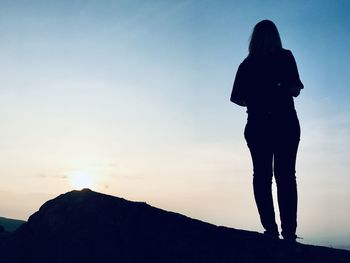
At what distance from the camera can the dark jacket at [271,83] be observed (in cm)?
629

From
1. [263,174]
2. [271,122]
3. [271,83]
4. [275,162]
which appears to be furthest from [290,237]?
[271,83]

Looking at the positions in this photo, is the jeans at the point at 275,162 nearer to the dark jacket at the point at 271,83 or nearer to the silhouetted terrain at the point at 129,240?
the dark jacket at the point at 271,83

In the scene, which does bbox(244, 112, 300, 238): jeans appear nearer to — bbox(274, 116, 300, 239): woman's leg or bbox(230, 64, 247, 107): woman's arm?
bbox(274, 116, 300, 239): woman's leg

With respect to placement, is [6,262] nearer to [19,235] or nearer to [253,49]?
[19,235]

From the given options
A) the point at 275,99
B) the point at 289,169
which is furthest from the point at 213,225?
the point at 275,99

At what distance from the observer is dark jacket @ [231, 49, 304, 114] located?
629 centimetres

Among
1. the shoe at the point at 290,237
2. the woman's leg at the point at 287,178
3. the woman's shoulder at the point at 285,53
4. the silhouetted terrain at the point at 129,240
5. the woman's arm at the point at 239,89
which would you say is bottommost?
the silhouetted terrain at the point at 129,240

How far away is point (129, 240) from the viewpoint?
5.34 m

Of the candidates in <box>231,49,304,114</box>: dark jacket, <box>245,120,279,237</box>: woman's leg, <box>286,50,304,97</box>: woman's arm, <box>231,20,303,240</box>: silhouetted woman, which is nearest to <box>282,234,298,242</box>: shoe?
<box>231,20,303,240</box>: silhouetted woman

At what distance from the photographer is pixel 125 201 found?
19.7ft

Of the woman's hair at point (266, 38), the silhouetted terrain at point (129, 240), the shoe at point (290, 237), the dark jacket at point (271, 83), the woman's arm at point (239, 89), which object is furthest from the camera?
the woman's arm at point (239, 89)

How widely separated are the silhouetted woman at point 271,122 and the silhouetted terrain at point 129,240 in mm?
675

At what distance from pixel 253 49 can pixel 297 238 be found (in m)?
3.06

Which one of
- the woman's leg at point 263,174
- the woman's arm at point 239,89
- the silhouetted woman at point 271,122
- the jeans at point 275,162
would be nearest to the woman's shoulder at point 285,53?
the silhouetted woman at point 271,122
